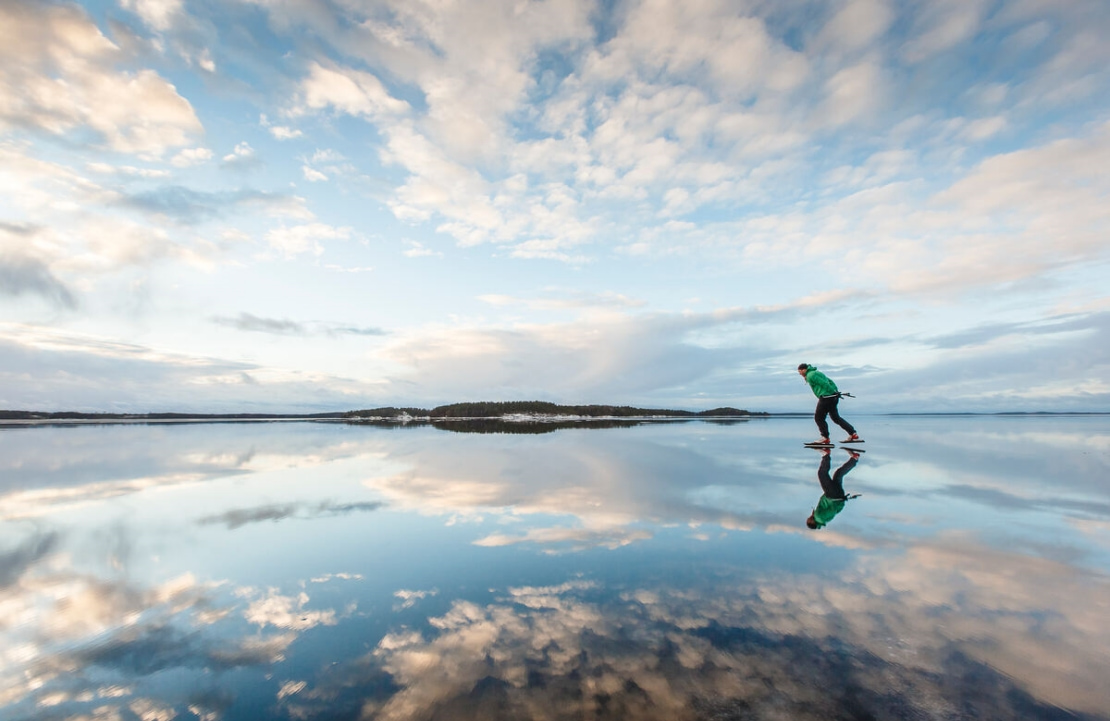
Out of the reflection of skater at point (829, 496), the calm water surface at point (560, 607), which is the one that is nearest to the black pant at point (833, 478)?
the reflection of skater at point (829, 496)

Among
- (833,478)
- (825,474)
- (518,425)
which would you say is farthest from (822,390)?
(518,425)

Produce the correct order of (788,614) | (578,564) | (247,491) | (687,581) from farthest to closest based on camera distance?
(247,491) → (578,564) → (687,581) → (788,614)

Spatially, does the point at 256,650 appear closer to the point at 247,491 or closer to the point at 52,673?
the point at 52,673

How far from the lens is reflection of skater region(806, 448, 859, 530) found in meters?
6.93

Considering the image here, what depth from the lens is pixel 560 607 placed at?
4.11 meters

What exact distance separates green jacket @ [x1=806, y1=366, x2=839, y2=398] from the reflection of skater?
9.10 feet

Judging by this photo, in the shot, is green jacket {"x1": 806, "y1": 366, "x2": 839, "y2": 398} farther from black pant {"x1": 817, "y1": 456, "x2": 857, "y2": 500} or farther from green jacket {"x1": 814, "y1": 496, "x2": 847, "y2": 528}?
green jacket {"x1": 814, "y1": 496, "x2": 847, "y2": 528}

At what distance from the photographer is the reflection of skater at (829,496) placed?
6925 mm

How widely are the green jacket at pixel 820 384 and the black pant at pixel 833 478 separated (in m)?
2.30

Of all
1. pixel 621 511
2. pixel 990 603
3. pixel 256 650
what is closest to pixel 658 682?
pixel 256 650

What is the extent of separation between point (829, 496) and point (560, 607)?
22.3 feet

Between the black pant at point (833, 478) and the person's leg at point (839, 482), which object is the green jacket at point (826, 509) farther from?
the person's leg at point (839, 482)

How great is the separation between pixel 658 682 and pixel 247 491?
10186 millimetres

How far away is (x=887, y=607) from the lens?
13.1 feet
